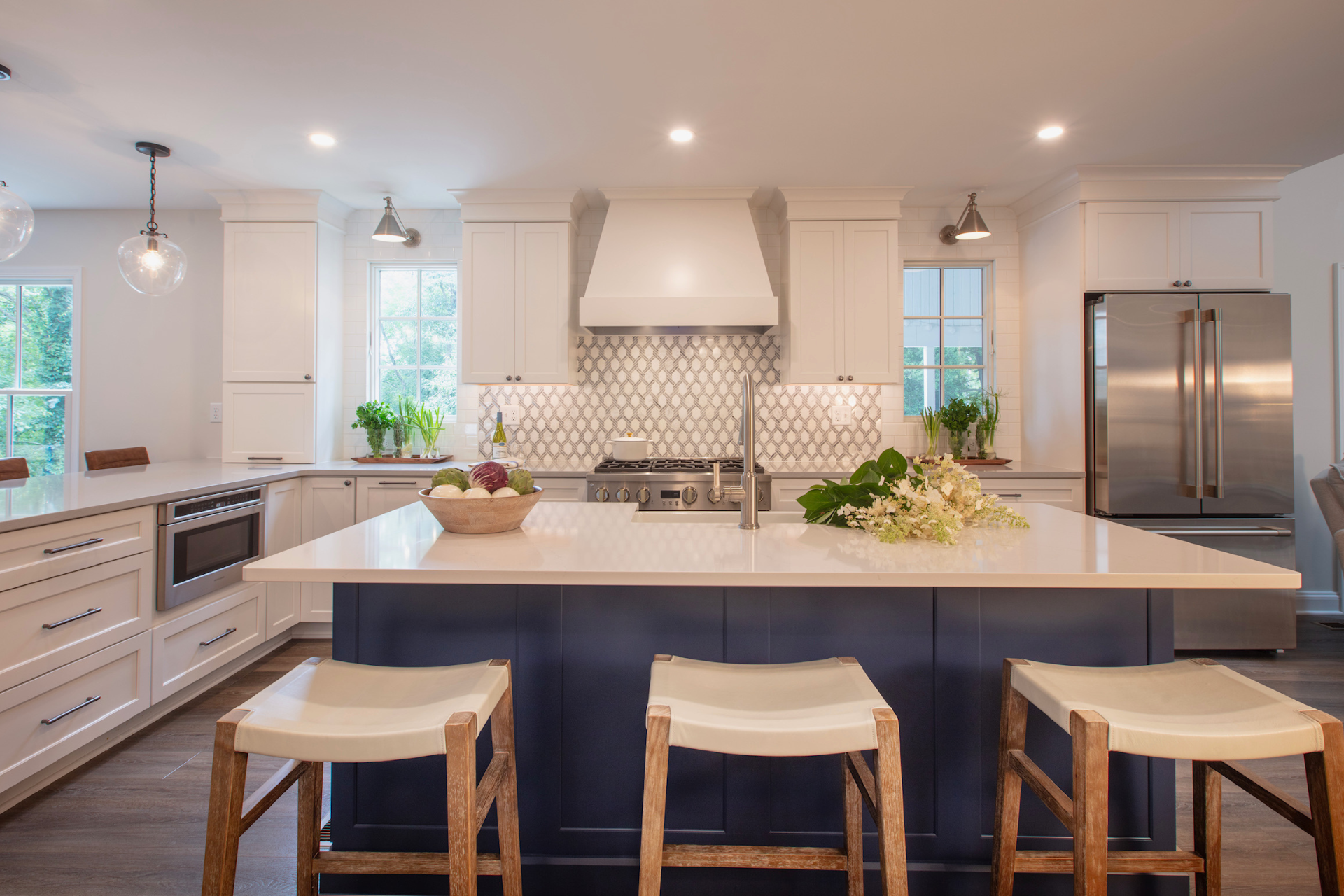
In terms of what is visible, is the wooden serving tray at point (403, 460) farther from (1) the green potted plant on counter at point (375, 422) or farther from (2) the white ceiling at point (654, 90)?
(2) the white ceiling at point (654, 90)

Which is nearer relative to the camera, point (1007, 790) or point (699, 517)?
point (1007, 790)

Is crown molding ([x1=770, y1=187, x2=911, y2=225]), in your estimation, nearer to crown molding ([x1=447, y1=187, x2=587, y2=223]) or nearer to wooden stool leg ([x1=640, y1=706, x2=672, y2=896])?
crown molding ([x1=447, y1=187, x2=587, y2=223])

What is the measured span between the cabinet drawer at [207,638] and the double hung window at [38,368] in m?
2.23

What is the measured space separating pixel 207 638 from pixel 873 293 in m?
3.90

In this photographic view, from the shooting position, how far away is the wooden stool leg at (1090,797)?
114cm

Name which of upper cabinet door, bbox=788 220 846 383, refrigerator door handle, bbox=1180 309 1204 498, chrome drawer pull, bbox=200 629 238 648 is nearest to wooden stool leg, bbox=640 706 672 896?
chrome drawer pull, bbox=200 629 238 648

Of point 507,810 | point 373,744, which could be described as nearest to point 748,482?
point 507,810

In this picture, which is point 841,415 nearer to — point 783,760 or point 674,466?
point 674,466

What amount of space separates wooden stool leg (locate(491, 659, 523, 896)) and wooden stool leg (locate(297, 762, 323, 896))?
17.3 inches

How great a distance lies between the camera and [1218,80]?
8.59 ft

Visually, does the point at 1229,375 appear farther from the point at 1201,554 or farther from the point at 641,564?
the point at 641,564

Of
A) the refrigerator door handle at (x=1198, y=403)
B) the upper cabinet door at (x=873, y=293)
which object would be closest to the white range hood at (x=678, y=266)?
the upper cabinet door at (x=873, y=293)

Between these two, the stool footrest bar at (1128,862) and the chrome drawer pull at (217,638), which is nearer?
the stool footrest bar at (1128,862)

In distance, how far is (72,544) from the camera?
2.21 m
